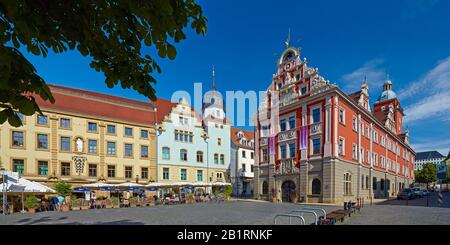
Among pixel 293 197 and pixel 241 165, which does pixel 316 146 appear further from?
pixel 241 165

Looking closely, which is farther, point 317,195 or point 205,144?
point 205,144

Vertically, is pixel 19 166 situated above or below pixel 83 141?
below

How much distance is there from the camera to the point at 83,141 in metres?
33.9

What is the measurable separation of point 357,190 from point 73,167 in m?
32.6

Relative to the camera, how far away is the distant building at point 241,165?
166 feet

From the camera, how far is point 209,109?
5153 cm

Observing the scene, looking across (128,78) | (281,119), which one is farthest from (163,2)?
(281,119)

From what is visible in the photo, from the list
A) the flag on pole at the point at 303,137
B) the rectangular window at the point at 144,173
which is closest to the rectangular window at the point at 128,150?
the rectangular window at the point at 144,173

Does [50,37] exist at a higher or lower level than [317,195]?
higher

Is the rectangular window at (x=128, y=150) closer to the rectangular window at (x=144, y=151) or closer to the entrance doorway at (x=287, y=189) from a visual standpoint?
the rectangular window at (x=144, y=151)

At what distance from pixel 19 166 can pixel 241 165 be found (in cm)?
3331

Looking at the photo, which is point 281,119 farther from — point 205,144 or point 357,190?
point 205,144

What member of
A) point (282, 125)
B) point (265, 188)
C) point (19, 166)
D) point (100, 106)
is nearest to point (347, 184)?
point (282, 125)
